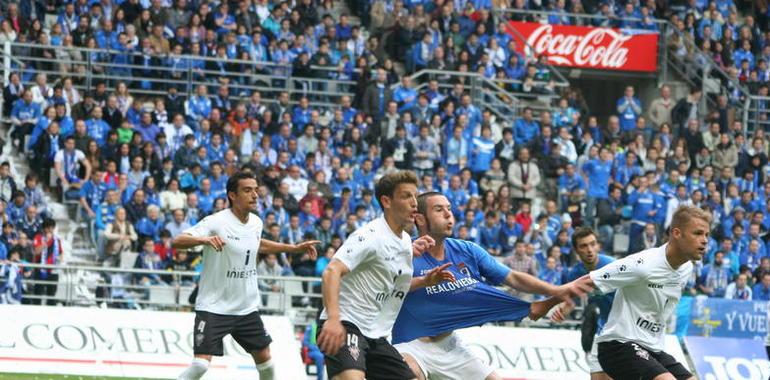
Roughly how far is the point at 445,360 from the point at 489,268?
0.78m

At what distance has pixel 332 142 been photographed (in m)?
27.1

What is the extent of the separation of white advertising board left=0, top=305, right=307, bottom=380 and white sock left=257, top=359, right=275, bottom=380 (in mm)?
4908

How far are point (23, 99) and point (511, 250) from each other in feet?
28.4

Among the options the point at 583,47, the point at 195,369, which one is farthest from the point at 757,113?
the point at 195,369

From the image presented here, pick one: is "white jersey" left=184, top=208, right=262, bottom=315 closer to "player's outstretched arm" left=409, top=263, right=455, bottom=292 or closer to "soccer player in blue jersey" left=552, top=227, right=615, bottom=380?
"soccer player in blue jersey" left=552, top=227, right=615, bottom=380

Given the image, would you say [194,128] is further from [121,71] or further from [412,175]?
[412,175]

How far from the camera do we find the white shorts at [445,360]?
36.6ft

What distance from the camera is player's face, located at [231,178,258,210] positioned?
13.4 meters

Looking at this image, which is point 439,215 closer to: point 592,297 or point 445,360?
point 445,360

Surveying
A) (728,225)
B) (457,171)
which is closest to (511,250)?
(457,171)

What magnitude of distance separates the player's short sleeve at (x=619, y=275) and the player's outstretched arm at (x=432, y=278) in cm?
126

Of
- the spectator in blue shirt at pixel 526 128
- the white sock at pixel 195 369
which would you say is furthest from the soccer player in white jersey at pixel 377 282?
the spectator in blue shirt at pixel 526 128

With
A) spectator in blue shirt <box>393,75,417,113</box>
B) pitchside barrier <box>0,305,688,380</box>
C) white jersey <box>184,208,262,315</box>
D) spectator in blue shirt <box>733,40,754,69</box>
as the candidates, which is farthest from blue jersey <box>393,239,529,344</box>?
spectator in blue shirt <box>733,40,754,69</box>

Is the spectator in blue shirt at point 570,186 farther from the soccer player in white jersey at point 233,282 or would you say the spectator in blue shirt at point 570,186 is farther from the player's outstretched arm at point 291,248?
the soccer player in white jersey at point 233,282
